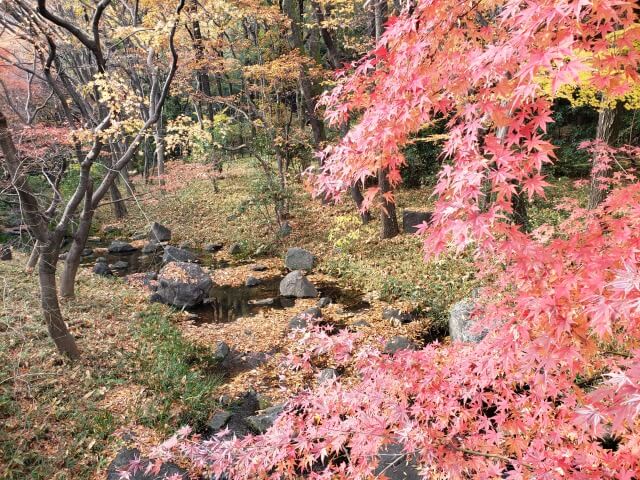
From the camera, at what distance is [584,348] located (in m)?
2.15

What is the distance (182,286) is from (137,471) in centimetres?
574

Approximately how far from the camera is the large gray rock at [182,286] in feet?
32.8

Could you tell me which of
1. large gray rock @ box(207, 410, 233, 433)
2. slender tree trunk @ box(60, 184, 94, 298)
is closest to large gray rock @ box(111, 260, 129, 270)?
slender tree trunk @ box(60, 184, 94, 298)

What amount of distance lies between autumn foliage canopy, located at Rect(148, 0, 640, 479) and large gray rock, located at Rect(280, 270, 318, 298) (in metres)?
6.29

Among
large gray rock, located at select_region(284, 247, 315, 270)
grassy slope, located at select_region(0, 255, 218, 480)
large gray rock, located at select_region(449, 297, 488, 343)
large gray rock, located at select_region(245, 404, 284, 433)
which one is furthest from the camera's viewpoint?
large gray rock, located at select_region(284, 247, 315, 270)

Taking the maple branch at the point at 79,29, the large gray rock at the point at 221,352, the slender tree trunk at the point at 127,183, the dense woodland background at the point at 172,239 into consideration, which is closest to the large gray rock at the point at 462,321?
the dense woodland background at the point at 172,239

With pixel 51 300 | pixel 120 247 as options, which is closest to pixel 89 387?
pixel 51 300

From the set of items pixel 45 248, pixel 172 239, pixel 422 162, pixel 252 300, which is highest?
pixel 422 162

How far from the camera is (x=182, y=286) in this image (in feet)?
33.1

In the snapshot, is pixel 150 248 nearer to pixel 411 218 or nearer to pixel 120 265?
pixel 120 265

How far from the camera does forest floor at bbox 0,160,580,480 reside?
505 centimetres

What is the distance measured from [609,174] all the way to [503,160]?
9.28 metres

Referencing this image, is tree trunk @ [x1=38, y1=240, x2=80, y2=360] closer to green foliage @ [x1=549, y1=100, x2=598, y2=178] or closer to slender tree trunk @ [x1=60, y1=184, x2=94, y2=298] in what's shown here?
slender tree trunk @ [x1=60, y1=184, x2=94, y2=298]

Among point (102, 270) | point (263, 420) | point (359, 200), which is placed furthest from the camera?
point (359, 200)
